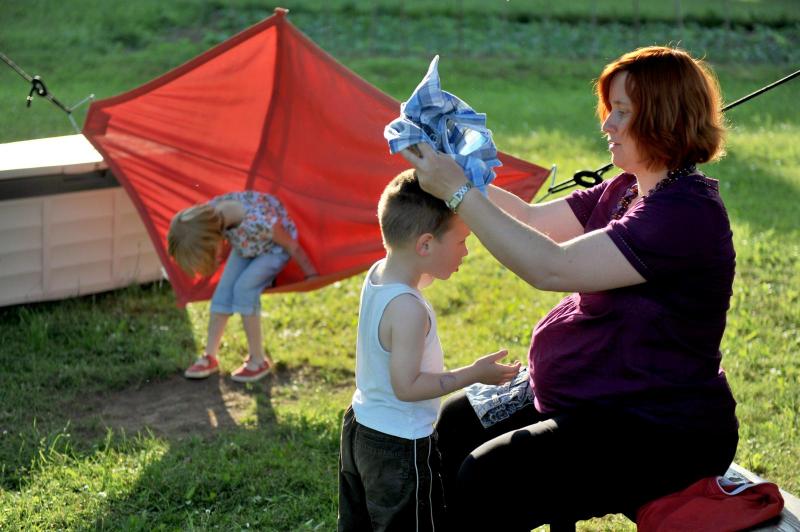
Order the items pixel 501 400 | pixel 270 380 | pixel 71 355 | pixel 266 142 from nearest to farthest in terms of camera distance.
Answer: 1. pixel 501 400
2. pixel 270 380
3. pixel 71 355
4. pixel 266 142

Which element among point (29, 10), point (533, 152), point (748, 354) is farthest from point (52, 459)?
point (29, 10)

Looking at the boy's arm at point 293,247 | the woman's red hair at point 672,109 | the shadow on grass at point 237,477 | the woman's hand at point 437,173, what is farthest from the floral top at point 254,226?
the woman's red hair at point 672,109

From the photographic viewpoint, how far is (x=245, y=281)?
483 centimetres

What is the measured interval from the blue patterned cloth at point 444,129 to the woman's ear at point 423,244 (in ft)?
0.61

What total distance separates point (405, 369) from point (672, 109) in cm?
97

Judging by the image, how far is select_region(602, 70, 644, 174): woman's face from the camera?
9.05 feet

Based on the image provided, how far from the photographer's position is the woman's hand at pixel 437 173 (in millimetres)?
2568

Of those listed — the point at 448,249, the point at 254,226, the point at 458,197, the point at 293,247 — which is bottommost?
the point at 293,247

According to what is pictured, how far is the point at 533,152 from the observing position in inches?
369

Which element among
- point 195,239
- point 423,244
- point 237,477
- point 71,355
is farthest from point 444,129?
point 71,355

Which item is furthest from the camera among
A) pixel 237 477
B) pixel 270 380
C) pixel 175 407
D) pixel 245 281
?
pixel 270 380

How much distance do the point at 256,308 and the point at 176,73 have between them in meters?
1.18

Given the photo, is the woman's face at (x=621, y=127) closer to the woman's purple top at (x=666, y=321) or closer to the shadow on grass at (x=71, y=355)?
the woman's purple top at (x=666, y=321)

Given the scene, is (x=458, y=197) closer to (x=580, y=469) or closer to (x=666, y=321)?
(x=666, y=321)
